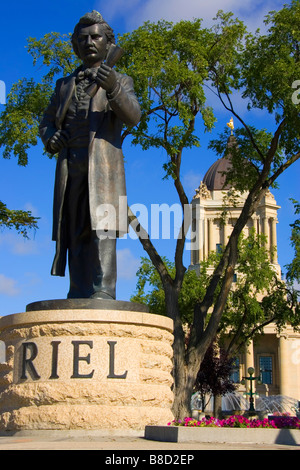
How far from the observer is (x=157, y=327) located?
24.4ft

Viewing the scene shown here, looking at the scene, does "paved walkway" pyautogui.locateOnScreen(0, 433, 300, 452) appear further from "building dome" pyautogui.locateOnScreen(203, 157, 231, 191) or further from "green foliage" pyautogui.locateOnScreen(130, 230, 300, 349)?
"building dome" pyautogui.locateOnScreen(203, 157, 231, 191)

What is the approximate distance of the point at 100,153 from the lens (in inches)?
302

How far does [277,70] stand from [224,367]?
70.7 feet

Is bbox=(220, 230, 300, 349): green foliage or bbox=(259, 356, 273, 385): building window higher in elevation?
bbox=(220, 230, 300, 349): green foliage

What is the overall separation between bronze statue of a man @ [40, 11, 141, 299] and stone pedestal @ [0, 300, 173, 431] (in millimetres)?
640

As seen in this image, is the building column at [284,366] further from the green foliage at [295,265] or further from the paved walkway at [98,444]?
the paved walkway at [98,444]

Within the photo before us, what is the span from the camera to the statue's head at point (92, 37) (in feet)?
25.9

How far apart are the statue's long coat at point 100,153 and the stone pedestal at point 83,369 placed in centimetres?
102

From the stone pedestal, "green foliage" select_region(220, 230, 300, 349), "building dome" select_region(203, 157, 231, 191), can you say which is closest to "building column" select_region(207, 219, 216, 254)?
"building dome" select_region(203, 157, 231, 191)

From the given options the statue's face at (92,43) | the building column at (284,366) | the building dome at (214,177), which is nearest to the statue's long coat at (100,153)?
the statue's face at (92,43)

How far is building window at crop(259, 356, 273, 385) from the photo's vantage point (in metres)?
→ 67.7

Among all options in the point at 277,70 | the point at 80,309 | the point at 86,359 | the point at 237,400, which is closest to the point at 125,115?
the point at 80,309

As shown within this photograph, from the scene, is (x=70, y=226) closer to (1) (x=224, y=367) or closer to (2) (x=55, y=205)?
(2) (x=55, y=205)

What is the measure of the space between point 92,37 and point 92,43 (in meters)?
0.10
